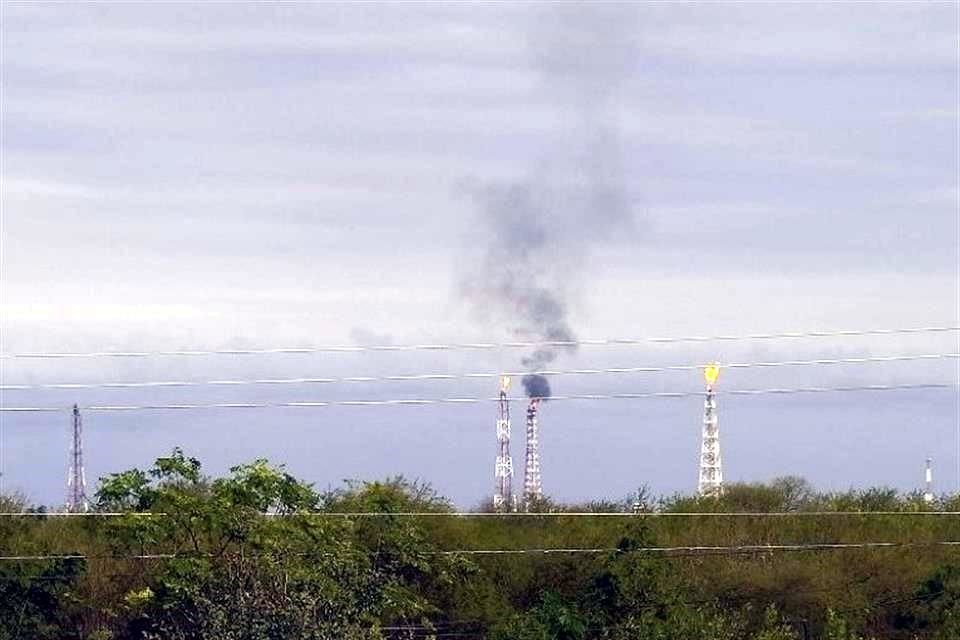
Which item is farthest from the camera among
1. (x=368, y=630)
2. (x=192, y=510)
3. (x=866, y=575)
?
(x=866, y=575)

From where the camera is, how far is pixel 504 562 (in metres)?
49.5

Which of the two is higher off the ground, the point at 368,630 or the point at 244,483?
the point at 244,483

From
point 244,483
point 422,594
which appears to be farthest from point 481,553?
point 244,483

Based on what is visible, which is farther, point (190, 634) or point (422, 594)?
point (422, 594)

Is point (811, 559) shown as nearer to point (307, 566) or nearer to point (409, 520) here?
point (409, 520)

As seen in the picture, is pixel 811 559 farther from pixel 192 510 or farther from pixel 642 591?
pixel 192 510

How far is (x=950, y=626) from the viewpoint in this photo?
151ft

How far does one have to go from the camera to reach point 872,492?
51.8m

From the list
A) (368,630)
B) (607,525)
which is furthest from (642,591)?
(368,630)

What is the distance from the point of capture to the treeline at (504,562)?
44906 millimetres

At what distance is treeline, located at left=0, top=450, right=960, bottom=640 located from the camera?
4491 cm

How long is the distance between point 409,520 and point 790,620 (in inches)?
333

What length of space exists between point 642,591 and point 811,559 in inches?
185

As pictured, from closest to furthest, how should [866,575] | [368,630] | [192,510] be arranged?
1. [368,630]
2. [192,510]
3. [866,575]
